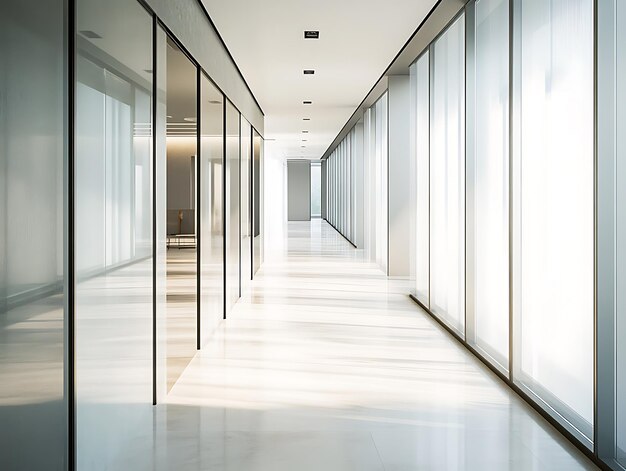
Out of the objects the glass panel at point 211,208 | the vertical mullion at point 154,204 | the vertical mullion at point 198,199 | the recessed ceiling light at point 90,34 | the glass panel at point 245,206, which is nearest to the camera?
the recessed ceiling light at point 90,34

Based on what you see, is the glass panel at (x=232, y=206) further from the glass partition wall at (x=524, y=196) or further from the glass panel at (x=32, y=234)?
the glass panel at (x=32, y=234)

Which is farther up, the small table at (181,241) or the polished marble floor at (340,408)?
the small table at (181,241)

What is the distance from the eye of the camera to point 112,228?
4023mm

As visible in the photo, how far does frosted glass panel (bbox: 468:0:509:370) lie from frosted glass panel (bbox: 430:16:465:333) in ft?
2.14

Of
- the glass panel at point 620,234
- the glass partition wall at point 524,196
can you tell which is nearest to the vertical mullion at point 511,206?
the glass partition wall at point 524,196

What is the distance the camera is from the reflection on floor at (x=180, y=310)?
5.80 metres

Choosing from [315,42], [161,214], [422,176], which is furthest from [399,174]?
[161,214]

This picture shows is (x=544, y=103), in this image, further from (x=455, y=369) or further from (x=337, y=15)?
(x=337, y=15)

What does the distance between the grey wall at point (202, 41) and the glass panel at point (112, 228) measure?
80cm

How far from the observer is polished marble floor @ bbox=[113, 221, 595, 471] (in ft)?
13.5

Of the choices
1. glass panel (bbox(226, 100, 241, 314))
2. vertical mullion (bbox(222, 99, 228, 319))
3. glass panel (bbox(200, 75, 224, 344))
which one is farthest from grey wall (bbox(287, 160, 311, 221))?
glass panel (bbox(200, 75, 224, 344))

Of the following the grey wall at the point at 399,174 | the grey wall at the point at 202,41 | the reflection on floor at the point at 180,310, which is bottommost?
the reflection on floor at the point at 180,310

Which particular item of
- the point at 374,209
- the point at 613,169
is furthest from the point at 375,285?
the point at 613,169

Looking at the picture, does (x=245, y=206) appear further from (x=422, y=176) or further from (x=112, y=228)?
(x=112, y=228)
